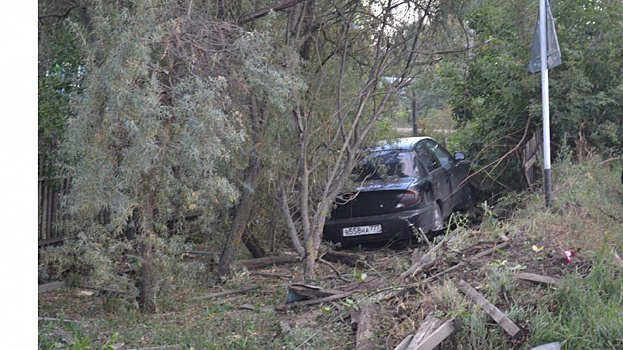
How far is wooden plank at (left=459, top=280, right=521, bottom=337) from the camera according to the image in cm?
473

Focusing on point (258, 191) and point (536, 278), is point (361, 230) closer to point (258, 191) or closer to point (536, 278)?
point (258, 191)

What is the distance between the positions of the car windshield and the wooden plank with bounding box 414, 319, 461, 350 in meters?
4.96

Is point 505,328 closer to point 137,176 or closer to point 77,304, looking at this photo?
point 137,176

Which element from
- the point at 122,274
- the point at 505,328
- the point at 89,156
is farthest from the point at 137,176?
the point at 505,328

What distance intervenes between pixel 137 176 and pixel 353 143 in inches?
137

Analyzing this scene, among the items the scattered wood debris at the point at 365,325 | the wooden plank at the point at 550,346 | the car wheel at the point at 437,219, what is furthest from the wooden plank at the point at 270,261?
the wooden plank at the point at 550,346

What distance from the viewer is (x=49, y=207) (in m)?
8.87

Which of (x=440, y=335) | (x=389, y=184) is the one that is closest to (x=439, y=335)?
(x=440, y=335)

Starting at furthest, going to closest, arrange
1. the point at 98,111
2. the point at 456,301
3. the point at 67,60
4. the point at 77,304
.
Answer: the point at 67,60 < the point at 77,304 < the point at 98,111 < the point at 456,301

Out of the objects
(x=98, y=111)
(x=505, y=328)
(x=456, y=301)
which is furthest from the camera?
(x=98, y=111)

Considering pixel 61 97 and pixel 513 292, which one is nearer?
pixel 513 292

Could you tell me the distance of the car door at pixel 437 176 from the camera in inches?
404

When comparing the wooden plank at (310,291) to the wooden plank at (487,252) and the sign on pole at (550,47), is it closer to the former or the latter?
the wooden plank at (487,252)

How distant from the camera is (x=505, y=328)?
187 inches
